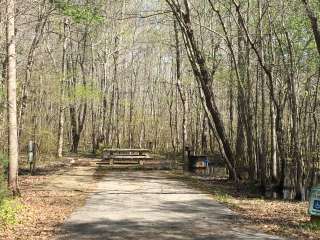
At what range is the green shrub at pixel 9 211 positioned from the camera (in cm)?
941

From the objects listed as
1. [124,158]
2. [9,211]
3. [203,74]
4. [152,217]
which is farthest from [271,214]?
[124,158]

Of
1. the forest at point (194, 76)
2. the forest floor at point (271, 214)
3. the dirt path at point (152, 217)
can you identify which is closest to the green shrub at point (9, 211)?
the forest at point (194, 76)

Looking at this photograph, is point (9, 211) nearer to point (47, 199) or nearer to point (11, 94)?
point (47, 199)

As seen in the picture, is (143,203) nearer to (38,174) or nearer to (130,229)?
(130,229)

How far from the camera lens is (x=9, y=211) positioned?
10.2m

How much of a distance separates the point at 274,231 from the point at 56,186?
8669 mm

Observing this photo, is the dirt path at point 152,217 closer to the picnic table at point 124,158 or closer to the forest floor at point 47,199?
the forest floor at point 47,199

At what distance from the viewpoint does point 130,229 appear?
8.84 m

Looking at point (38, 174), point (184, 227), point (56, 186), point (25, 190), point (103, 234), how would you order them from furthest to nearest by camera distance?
point (38, 174), point (56, 186), point (25, 190), point (184, 227), point (103, 234)

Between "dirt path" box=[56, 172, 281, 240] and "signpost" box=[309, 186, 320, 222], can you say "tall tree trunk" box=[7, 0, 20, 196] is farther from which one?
"signpost" box=[309, 186, 320, 222]

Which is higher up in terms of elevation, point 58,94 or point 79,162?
point 58,94

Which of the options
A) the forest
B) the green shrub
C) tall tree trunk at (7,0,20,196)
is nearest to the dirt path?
the green shrub

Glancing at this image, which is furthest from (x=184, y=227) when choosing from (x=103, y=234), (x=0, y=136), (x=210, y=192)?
(x=0, y=136)

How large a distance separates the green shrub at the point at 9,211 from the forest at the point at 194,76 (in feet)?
2.83
